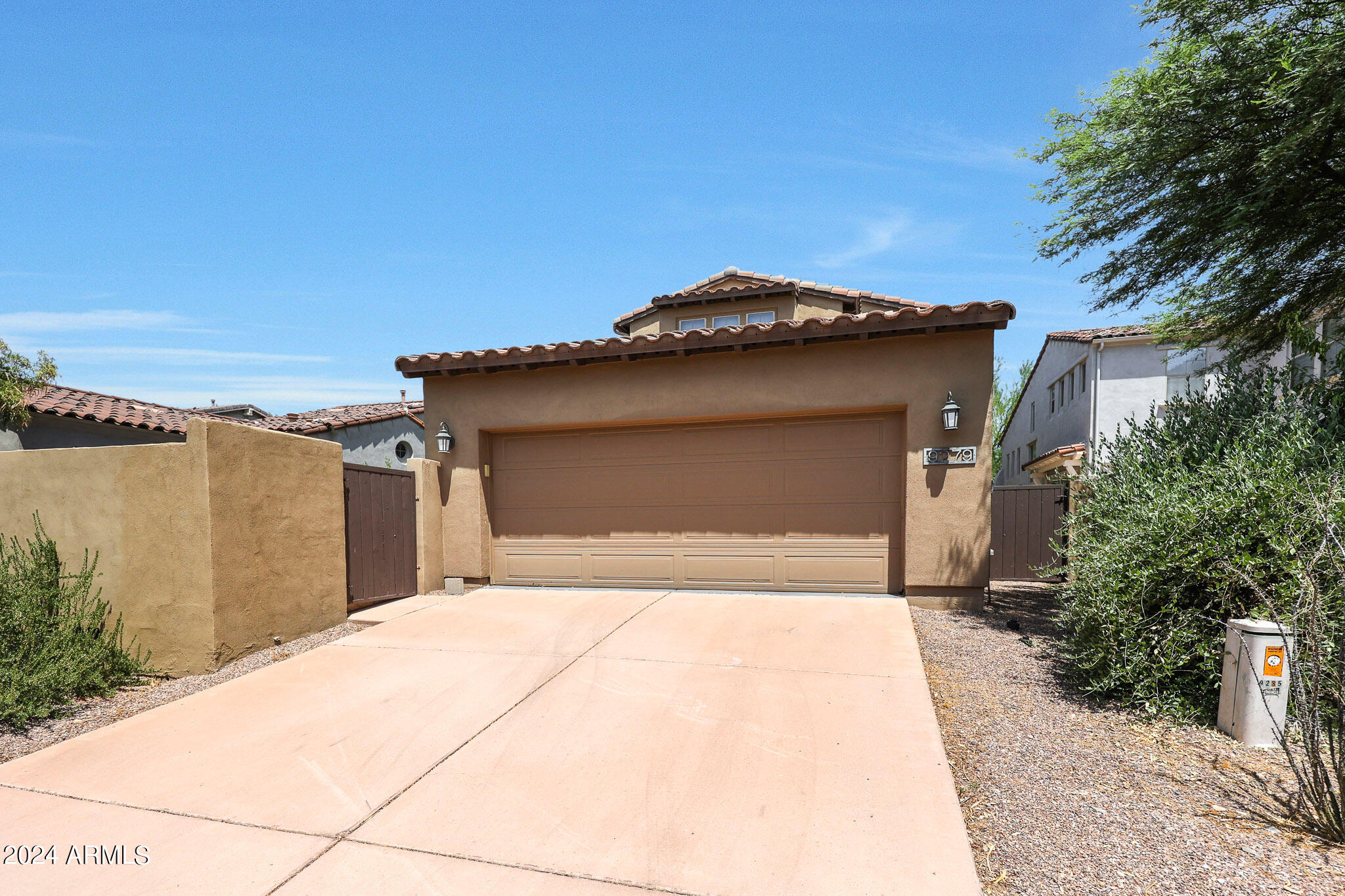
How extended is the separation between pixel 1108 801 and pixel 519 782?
2961 millimetres

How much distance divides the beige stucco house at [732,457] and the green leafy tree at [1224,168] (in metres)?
1.81

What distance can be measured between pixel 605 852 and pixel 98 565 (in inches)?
219

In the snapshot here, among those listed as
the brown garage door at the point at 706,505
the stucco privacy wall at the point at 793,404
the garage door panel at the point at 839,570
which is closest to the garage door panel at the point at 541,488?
the brown garage door at the point at 706,505

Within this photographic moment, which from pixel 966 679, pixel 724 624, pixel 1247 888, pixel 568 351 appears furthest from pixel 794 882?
pixel 568 351

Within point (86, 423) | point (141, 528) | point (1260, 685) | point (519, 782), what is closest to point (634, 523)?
point (141, 528)

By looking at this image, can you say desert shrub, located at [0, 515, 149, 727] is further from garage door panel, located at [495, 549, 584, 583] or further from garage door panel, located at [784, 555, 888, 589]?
garage door panel, located at [784, 555, 888, 589]

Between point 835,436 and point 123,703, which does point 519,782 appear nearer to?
point 123,703

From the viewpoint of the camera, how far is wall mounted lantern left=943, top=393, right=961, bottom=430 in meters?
7.14

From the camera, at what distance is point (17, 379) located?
31.1ft

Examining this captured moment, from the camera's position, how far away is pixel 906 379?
751 centimetres

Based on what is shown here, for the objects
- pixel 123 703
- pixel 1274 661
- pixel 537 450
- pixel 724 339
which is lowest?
pixel 123 703

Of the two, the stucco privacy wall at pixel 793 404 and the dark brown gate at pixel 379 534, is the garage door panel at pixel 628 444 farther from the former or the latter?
Result: the dark brown gate at pixel 379 534

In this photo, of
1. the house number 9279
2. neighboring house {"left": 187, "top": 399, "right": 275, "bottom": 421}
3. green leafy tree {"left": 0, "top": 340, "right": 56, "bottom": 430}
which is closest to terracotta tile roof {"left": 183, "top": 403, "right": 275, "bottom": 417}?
neighboring house {"left": 187, "top": 399, "right": 275, "bottom": 421}

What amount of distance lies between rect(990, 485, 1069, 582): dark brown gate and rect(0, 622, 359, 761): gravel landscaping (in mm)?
8859
